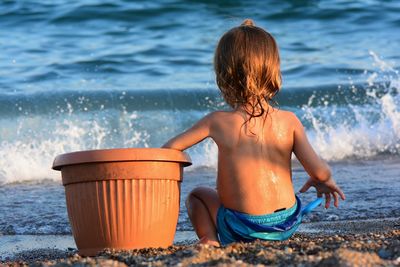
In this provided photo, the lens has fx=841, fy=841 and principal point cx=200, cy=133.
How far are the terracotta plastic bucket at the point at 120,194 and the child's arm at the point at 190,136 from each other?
0.07 metres

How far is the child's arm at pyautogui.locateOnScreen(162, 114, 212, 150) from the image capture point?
347 cm

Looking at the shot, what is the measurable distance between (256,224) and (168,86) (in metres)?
6.88

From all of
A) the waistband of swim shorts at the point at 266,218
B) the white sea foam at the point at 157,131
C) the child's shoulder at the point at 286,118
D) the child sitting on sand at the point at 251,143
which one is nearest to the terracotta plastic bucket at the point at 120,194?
the child sitting on sand at the point at 251,143

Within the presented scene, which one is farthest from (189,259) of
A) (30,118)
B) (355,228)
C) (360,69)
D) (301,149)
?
(360,69)

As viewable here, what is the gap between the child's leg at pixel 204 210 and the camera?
3.61 metres

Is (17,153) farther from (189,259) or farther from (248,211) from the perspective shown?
(189,259)

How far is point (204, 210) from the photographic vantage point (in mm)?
3631

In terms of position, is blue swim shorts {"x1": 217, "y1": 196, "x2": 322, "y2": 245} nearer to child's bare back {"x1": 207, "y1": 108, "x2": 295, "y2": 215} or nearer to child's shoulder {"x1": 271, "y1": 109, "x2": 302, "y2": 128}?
child's bare back {"x1": 207, "y1": 108, "x2": 295, "y2": 215}

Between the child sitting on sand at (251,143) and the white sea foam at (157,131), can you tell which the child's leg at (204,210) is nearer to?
the child sitting on sand at (251,143)

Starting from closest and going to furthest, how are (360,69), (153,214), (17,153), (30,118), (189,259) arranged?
(189,259)
(153,214)
(17,153)
(30,118)
(360,69)

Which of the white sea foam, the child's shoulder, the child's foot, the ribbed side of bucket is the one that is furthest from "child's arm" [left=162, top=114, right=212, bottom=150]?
the white sea foam

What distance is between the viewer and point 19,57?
1144 cm

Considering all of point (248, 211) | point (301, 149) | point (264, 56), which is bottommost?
point (248, 211)

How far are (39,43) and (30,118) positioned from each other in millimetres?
2944
